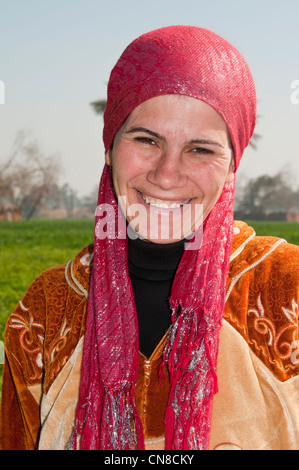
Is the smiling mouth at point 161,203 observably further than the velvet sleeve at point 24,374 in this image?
No

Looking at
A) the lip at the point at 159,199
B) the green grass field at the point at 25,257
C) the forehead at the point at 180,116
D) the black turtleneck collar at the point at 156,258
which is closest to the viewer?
the forehead at the point at 180,116

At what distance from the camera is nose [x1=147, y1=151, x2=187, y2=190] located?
168 centimetres

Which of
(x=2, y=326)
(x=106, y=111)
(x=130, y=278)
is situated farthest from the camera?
(x=2, y=326)

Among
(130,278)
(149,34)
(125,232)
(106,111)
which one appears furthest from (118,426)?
(149,34)

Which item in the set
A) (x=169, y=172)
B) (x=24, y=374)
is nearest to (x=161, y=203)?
(x=169, y=172)

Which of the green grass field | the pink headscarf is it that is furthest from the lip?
the green grass field

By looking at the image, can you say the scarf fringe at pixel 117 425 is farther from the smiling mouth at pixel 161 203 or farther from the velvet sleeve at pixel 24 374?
the smiling mouth at pixel 161 203

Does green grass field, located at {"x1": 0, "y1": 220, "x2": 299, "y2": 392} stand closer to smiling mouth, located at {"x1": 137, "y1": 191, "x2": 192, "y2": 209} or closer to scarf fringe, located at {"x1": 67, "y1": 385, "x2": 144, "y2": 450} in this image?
scarf fringe, located at {"x1": 67, "y1": 385, "x2": 144, "y2": 450}

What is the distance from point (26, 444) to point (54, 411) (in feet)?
1.22

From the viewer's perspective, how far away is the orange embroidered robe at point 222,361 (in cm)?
171

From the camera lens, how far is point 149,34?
5.93 feet

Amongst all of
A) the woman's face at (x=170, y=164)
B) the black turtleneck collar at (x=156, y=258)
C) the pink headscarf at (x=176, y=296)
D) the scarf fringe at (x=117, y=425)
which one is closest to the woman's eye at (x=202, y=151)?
the woman's face at (x=170, y=164)

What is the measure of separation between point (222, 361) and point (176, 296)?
0.87 ft
